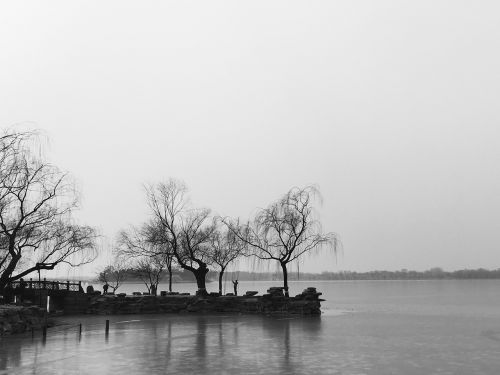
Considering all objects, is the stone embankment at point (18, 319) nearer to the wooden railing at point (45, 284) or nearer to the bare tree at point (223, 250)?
the wooden railing at point (45, 284)

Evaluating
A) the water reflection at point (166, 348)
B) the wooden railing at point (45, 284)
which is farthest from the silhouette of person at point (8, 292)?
the water reflection at point (166, 348)

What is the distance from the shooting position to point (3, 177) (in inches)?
933

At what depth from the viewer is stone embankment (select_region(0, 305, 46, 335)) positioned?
74.6 feet

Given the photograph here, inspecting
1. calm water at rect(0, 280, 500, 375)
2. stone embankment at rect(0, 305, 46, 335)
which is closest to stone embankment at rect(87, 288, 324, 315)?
calm water at rect(0, 280, 500, 375)

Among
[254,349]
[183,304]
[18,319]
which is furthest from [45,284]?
[254,349]

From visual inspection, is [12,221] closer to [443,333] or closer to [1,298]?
[1,298]

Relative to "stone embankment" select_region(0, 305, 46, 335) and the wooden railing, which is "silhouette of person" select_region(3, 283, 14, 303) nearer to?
the wooden railing

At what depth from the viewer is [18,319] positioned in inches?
938

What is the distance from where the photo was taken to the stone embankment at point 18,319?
22750mm

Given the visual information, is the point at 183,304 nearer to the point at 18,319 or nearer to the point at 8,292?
the point at 8,292

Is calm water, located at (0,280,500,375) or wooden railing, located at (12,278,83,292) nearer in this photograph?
calm water, located at (0,280,500,375)

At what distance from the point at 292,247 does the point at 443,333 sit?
1381 centimetres

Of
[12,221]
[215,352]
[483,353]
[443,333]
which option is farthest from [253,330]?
[12,221]

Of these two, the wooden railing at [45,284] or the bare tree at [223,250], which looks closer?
the wooden railing at [45,284]
